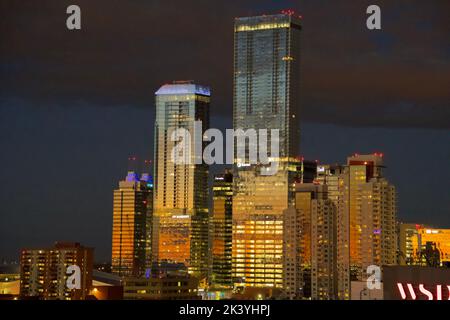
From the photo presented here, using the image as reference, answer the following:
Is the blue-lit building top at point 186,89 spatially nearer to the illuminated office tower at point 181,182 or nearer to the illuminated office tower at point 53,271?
the illuminated office tower at point 181,182

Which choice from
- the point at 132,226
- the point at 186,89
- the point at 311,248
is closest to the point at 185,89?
the point at 186,89

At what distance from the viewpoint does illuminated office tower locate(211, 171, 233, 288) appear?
339 feet

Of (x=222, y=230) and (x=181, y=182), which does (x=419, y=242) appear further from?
(x=181, y=182)

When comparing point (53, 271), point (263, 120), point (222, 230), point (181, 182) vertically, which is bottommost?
point (53, 271)

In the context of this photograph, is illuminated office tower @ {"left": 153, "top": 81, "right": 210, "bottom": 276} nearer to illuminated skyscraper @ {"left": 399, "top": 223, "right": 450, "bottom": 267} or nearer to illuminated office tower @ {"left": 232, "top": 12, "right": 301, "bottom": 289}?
illuminated office tower @ {"left": 232, "top": 12, "right": 301, "bottom": 289}

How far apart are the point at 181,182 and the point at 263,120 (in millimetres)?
12734

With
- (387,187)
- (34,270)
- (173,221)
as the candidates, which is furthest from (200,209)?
(34,270)

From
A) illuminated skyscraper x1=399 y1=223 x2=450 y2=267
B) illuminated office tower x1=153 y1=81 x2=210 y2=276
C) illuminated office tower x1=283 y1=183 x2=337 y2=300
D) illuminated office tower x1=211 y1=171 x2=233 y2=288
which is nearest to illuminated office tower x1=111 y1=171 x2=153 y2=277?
illuminated office tower x1=153 y1=81 x2=210 y2=276

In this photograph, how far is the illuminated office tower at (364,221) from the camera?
80.1 metres

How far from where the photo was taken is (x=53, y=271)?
226ft

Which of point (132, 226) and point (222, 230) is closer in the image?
point (222, 230)
